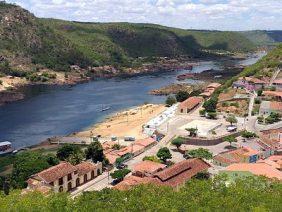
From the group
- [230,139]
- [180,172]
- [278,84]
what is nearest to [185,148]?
[230,139]

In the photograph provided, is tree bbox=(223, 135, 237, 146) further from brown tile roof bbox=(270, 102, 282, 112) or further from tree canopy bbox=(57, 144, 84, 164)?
tree canopy bbox=(57, 144, 84, 164)

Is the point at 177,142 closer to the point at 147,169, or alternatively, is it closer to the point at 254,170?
the point at 147,169

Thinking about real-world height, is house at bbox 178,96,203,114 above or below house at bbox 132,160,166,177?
below

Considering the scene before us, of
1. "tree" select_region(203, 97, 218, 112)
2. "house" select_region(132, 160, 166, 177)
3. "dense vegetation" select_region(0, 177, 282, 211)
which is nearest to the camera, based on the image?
"dense vegetation" select_region(0, 177, 282, 211)

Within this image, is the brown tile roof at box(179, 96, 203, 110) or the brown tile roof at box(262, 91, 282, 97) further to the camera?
the brown tile roof at box(262, 91, 282, 97)

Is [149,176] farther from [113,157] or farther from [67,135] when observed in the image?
[67,135]

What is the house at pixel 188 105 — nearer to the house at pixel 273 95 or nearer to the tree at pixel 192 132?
the house at pixel 273 95

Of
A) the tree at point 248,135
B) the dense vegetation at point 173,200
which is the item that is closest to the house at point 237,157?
the tree at point 248,135

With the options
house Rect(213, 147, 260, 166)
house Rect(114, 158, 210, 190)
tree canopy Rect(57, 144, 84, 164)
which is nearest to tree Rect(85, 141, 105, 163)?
tree canopy Rect(57, 144, 84, 164)
